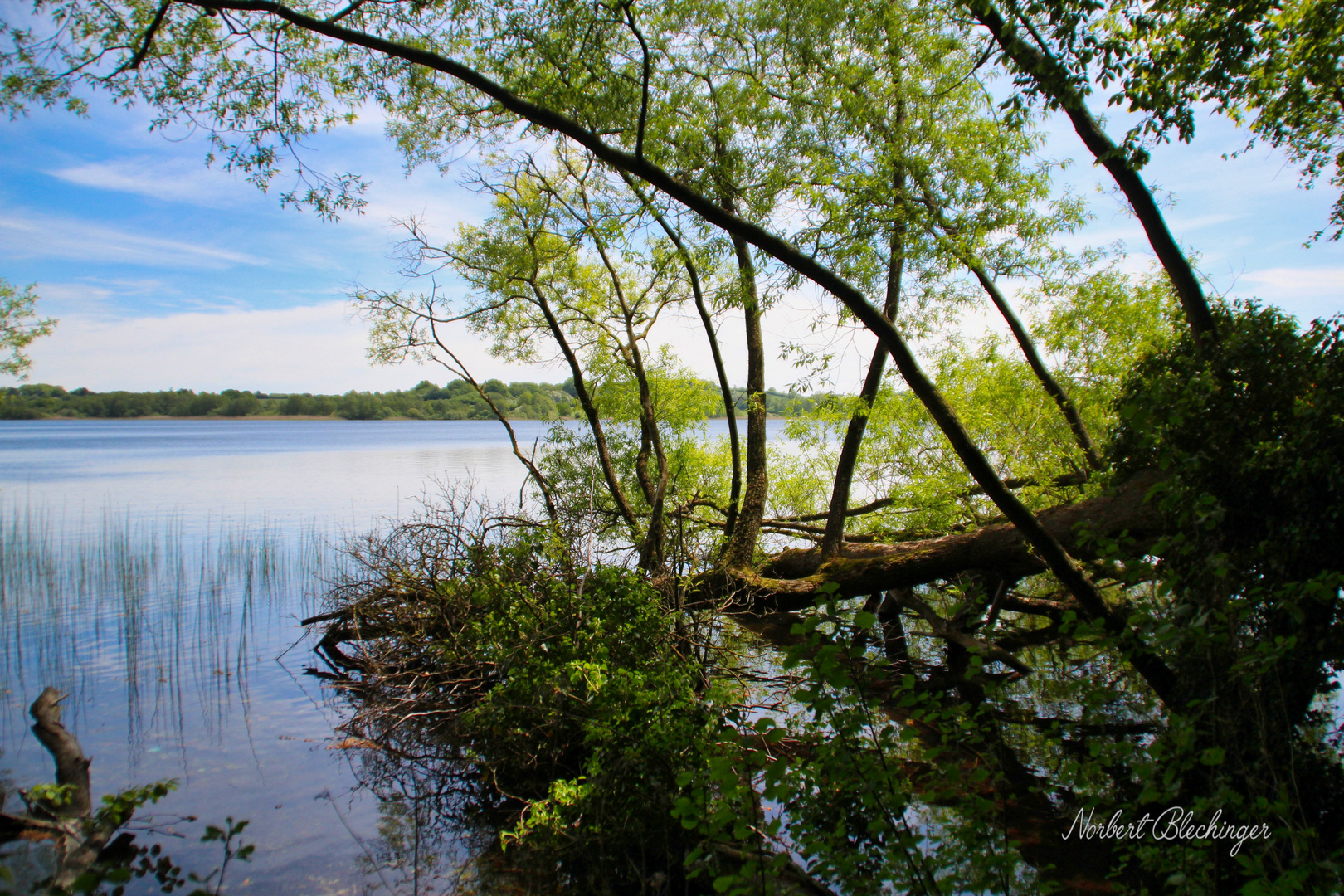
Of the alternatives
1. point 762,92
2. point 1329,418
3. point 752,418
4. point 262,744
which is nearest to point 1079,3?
point 1329,418

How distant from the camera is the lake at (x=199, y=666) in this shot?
584 centimetres

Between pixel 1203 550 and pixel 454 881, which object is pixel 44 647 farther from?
pixel 1203 550

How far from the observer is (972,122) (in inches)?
365

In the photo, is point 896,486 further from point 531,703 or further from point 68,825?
point 68,825

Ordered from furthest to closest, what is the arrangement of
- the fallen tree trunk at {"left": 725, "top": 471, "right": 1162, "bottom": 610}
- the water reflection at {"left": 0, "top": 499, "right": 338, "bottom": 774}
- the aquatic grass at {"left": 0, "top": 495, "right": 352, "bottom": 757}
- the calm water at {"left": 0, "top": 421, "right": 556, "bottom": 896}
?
the aquatic grass at {"left": 0, "top": 495, "right": 352, "bottom": 757}
the water reflection at {"left": 0, "top": 499, "right": 338, "bottom": 774}
the fallen tree trunk at {"left": 725, "top": 471, "right": 1162, "bottom": 610}
the calm water at {"left": 0, "top": 421, "right": 556, "bottom": 896}

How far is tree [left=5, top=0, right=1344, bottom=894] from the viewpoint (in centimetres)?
335

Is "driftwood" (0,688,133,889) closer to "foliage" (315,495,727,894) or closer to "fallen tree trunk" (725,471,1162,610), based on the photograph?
"foliage" (315,495,727,894)

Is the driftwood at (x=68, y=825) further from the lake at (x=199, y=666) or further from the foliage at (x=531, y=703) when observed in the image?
the foliage at (x=531, y=703)

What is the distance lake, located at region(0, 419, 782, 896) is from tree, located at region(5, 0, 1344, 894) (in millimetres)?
1099

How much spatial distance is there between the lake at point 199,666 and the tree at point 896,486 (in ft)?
3.61

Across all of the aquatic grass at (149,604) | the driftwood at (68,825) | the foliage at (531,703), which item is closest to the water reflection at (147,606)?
the aquatic grass at (149,604)

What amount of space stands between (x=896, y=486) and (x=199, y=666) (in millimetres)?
10641

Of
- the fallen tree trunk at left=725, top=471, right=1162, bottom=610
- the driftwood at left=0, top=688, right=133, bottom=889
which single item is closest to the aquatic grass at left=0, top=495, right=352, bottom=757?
the driftwood at left=0, top=688, right=133, bottom=889

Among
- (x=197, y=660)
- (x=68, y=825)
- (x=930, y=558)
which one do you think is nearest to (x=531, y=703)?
(x=68, y=825)
